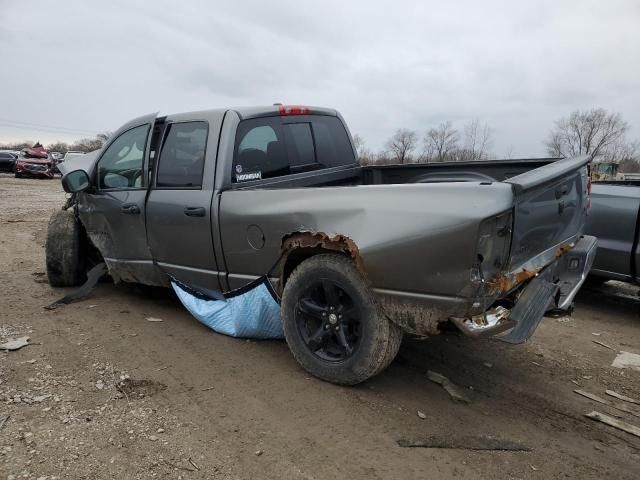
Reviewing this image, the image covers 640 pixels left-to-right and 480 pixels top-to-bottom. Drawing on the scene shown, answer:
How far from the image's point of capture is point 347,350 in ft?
10.8

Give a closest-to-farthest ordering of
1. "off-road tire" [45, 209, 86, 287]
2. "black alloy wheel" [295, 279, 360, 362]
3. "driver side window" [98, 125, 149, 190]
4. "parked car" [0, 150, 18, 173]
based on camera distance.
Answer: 1. "black alloy wheel" [295, 279, 360, 362]
2. "driver side window" [98, 125, 149, 190]
3. "off-road tire" [45, 209, 86, 287]
4. "parked car" [0, 150, 18, 173]

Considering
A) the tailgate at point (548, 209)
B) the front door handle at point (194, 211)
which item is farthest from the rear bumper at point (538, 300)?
the front door handle at point (194, 211)

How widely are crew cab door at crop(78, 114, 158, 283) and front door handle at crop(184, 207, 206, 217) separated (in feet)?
2.19

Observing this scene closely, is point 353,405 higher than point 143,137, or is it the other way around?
point 143,137

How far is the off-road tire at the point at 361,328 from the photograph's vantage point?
3117 mm

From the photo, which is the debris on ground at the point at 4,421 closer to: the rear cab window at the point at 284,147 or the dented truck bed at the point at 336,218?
the dented truck bed at the point at 336,218

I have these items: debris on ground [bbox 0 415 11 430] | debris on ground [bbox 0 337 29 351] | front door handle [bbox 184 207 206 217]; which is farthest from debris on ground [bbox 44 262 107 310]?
debris on ground [bbox 0 415 11 430]

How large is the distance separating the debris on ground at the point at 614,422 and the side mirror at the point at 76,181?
478 cm

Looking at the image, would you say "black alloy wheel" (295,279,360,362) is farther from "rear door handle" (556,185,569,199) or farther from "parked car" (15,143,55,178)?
"parked car" (15,143,55,178)

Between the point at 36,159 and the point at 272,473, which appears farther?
the point at 36,159

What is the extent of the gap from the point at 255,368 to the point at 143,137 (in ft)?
8.16

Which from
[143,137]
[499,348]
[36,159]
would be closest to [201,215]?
[143,137]

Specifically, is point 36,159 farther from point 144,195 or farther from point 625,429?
point 625,429

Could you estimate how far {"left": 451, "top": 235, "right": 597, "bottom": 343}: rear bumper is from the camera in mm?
2793
